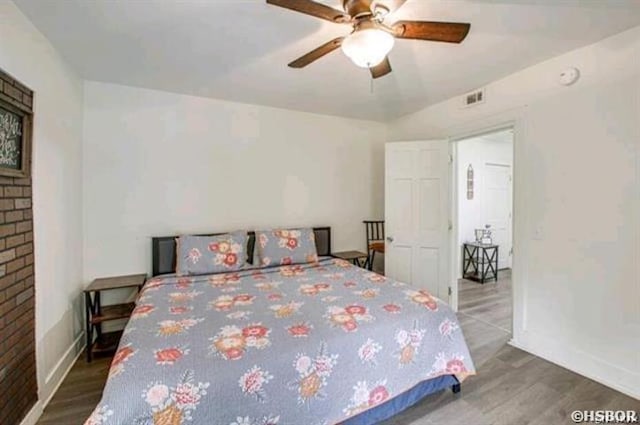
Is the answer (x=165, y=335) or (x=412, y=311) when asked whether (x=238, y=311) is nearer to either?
(x=165, y=335)

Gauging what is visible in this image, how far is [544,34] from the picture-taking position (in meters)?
2.25

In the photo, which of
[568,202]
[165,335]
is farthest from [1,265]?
[568,202]

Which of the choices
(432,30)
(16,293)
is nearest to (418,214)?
(432,30)

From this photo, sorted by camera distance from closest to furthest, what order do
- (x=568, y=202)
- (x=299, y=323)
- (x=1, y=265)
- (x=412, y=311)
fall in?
(x=1, y=265)
(x=299, y=323)
(x=412, y=311)
(x=568, y=202)

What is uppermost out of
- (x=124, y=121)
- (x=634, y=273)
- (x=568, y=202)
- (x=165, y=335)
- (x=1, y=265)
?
(x=124, y=121)

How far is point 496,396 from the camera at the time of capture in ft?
7.14

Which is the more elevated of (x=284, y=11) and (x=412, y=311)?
(x=284, y=11)

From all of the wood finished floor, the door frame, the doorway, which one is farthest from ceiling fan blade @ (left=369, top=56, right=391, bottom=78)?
the doorway

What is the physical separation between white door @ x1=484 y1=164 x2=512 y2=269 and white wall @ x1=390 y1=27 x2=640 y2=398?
9.96 feet

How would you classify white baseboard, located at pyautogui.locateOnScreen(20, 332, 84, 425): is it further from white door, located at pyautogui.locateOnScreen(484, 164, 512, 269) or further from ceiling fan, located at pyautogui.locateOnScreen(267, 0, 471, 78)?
white door, located at pyautogui.locateOnScreen(484, 164, 512, 269)

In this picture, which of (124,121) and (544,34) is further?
(124,121)

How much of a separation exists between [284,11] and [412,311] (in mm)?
2054

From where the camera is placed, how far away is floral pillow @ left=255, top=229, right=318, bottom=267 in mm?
3352

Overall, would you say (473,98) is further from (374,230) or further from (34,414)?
(34,414)
